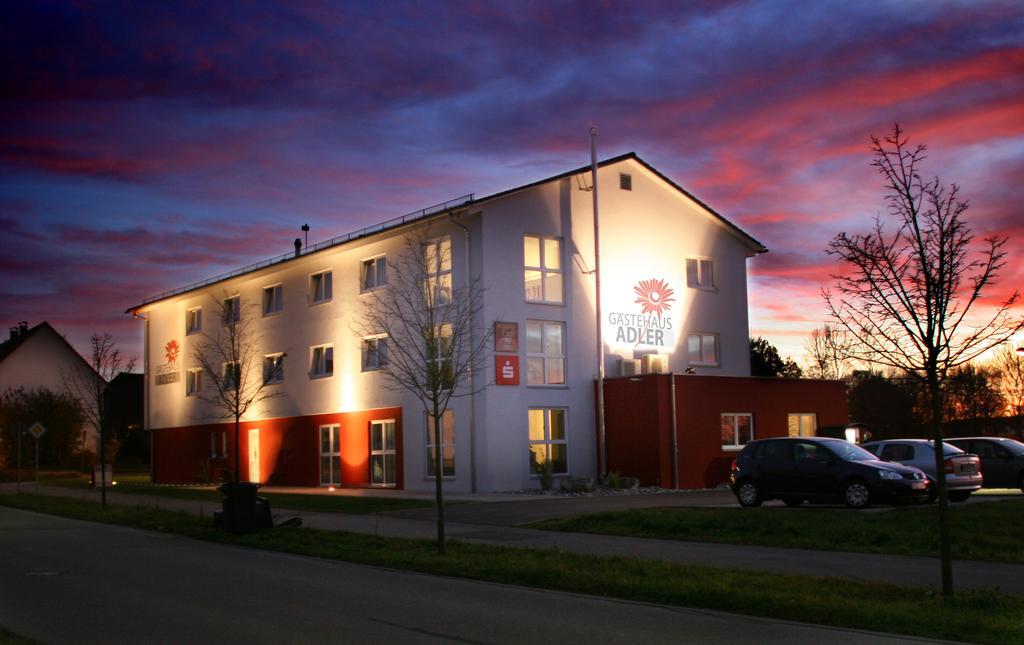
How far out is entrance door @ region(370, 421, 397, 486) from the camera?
35.3 meters

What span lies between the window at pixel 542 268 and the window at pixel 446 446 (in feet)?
15.2

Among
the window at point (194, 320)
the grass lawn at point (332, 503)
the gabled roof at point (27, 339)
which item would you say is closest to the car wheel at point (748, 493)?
the grass lawn at point (332, 503)

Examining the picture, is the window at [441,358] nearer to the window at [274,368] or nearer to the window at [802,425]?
the window at [274,368]

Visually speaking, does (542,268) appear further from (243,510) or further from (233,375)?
(243,510)

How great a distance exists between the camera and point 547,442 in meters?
33.2

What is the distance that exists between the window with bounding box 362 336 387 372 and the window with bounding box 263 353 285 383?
6021 millimetres

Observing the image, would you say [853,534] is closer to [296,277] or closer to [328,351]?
[328,351]

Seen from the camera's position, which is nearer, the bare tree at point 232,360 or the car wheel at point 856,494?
the car wheel at point 856,494

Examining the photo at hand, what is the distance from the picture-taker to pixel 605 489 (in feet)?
104

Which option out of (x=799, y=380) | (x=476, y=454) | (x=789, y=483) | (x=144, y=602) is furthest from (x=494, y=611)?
(x=799, y=380)

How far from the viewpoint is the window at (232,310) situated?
42.3 m

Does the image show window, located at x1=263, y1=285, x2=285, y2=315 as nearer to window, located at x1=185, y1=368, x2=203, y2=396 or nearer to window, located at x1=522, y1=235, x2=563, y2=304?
window, located at x1=185, y1=368, x2=203, y2=396

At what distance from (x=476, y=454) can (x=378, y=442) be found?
553 centimetres

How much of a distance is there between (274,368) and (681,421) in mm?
17346
